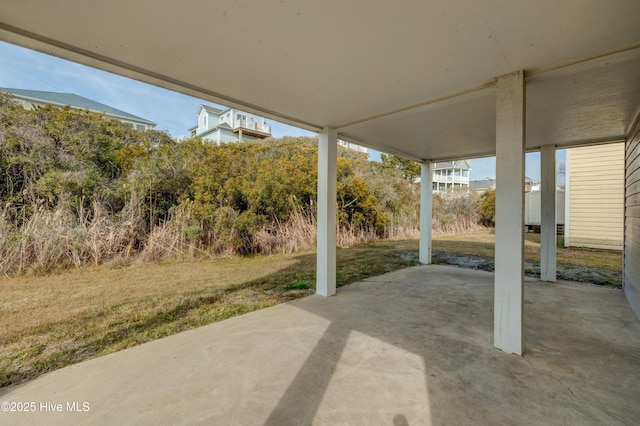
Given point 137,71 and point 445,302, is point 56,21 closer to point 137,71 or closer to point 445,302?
point 137,71

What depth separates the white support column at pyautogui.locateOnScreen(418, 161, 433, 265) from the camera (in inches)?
259

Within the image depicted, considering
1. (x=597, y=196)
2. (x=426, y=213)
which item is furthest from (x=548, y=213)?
(x=597, y=196)

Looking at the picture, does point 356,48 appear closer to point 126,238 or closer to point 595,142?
point 595,142

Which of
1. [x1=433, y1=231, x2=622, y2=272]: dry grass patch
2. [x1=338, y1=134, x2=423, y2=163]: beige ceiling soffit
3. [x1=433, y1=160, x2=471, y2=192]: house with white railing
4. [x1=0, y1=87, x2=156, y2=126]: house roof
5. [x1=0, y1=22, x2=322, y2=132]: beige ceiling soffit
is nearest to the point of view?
[x1=0, y1=22, x2=322, y2=132]: beige ceiling soffit

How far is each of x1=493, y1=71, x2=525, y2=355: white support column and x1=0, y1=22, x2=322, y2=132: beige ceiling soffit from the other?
2.50 m

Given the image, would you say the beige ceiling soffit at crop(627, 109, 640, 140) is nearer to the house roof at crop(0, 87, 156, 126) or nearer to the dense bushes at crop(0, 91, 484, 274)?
the dense bushes at crop(0, 91, 484, 274)

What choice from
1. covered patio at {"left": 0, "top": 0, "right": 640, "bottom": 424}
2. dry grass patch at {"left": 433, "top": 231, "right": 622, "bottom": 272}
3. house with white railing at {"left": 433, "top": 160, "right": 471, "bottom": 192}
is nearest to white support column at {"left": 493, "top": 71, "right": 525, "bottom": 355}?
covered patio at {"left": 0, "top": 0, "right": 640, "bottom": 424}

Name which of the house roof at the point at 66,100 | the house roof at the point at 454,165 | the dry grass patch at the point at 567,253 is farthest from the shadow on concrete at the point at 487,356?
the house roof at the point at 454,165

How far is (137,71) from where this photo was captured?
233 centimetres

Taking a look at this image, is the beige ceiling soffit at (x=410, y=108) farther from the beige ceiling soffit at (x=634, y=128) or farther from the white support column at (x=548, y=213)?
the white support column at (x=548, y=213)

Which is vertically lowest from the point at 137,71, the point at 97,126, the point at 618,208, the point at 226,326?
the point at 226,326

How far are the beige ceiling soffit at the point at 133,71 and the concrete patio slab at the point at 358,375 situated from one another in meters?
2.47

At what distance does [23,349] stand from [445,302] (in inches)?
186

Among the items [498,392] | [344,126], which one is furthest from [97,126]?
[498,392]
